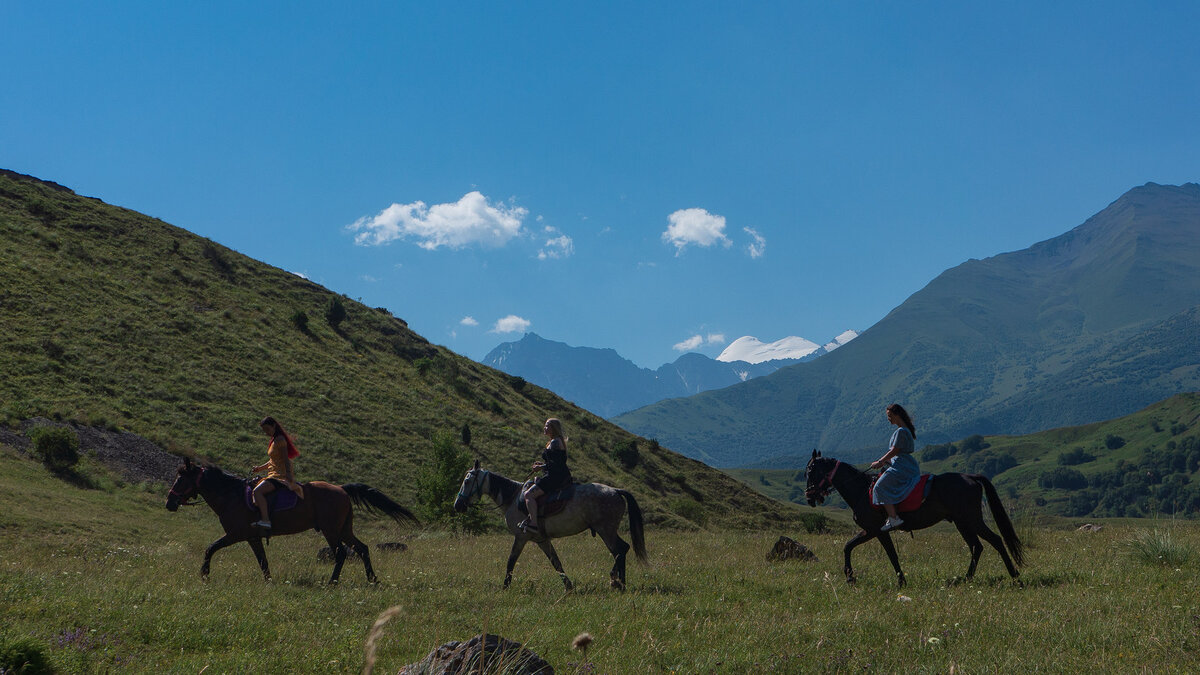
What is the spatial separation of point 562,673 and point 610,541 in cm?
722

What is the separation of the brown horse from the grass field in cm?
81

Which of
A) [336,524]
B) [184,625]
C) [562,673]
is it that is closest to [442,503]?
[336,524]

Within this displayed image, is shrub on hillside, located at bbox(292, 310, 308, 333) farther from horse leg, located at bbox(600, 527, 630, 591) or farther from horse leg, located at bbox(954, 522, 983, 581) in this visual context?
horse leg, located at bbox(954, 522, 983, 581)

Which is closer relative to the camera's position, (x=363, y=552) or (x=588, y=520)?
(x=588, y=520)

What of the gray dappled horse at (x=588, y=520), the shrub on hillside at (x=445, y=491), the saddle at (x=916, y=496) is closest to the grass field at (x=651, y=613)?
the gray dappled horse at (x=588, y=520)

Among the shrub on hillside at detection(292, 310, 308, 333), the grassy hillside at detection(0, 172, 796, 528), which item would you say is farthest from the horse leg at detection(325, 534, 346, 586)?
the shrub on hillside at detection(292, 310, 308, 333)

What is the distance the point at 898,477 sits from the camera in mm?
12805

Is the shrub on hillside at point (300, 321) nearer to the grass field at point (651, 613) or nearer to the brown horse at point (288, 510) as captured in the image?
the grass field at point (651, 613)

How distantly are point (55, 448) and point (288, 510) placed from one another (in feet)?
68.2

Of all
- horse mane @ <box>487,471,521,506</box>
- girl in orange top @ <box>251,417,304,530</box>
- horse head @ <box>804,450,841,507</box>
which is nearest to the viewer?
horse head @ <box>804,450,841,507</box>

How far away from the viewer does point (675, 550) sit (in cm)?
2083

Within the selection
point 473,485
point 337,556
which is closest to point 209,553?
point 337,556

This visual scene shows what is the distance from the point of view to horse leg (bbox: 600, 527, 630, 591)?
12.9 m

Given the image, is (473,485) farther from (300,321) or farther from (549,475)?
(300,321)
